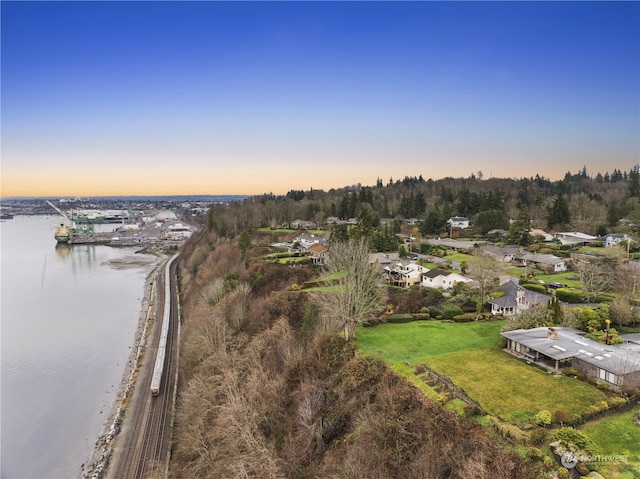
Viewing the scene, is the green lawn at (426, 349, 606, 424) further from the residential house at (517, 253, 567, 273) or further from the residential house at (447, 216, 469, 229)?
the residential house at (447, 216, 469, 229)

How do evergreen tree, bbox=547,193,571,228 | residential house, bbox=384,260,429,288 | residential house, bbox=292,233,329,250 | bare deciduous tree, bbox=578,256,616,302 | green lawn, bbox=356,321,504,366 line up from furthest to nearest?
evergreen tree, bbox=547,193,571,228 < residential house, bbox=292,233,329,250 < residential house, bbox=384,260,429,288 < bare deciduous tree, bbox=578,256,616,302 < green lawn, bbox=356,321,504,366

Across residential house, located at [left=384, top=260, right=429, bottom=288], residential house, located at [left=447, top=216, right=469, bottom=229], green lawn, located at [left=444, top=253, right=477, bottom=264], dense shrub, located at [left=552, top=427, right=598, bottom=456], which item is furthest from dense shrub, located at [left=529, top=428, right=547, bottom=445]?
residential house, located at [left=447, top=216, right=469, bottom=229]

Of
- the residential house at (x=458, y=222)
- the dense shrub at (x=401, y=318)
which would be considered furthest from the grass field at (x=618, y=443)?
the residential house at (x=458, y=222)

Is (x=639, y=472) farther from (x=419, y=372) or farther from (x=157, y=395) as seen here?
(x=157, y=395)

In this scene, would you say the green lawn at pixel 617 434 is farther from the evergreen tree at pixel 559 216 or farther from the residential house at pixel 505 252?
the evergreen tree at pixel 559 216

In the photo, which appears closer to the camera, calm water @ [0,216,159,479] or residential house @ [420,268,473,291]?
calm water @ [0,216,159,479]
